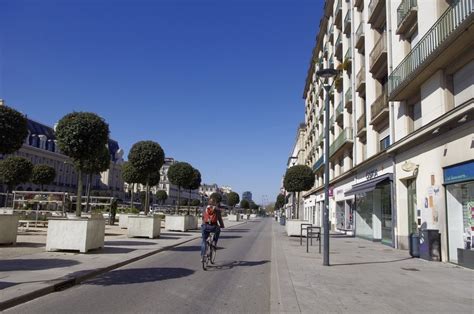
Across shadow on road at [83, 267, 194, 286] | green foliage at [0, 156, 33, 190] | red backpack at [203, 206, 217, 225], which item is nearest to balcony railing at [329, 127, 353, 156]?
red backpack at [203, 206, 217, 225]

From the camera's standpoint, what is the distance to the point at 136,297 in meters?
7.89

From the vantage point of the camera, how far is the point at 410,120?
775 inches

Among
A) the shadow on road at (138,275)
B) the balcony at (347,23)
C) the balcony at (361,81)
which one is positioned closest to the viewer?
the shadow on road at (138,275)

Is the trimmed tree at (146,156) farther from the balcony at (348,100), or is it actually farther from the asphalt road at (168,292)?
the balcony at (348,100)

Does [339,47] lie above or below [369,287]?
above

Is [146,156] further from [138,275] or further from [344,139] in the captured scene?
[344,139]

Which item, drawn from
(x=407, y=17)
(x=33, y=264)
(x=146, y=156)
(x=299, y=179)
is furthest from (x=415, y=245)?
(x=299, y=179)

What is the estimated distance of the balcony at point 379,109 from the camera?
891 inches

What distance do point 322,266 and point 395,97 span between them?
33.1ft

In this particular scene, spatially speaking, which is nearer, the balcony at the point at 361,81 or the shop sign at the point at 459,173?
the shop sign at the point at 459,173

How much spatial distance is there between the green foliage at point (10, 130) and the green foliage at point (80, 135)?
6.81 feet

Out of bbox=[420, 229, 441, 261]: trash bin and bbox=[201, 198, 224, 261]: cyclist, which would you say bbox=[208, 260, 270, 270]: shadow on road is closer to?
bbox=[201, 198, 224, 261]: cyclist

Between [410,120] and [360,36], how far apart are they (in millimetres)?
10795

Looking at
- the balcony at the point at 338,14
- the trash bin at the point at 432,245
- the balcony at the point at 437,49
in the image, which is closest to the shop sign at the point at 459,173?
the trash bin at the point at 432,245
